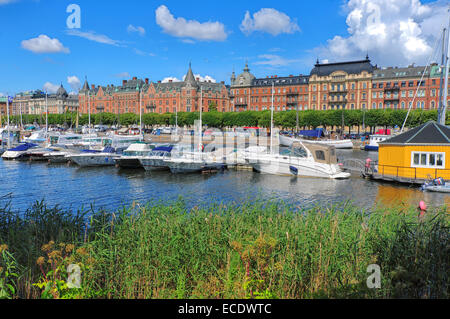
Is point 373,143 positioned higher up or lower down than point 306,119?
lower down

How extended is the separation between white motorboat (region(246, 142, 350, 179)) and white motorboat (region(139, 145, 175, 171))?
7.58 m

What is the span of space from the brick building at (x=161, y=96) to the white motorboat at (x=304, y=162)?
78371mm

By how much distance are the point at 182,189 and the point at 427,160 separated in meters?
16.4

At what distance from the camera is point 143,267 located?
6.92 meters

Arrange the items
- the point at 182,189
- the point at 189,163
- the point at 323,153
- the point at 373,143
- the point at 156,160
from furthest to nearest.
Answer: the point at 373,143 → the point at 156,160 → the point at 189,163 → the point at 323,153 → the point at 182,189

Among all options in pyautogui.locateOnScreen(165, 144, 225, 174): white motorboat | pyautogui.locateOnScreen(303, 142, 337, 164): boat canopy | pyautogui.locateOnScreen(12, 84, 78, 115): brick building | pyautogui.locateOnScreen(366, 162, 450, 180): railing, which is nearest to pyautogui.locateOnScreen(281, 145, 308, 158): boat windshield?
pyautogui.locateOnScreen(303, 142, 337, 164): boat canopy

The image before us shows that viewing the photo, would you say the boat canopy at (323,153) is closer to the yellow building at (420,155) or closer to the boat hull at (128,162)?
the yellow building at (420,155)

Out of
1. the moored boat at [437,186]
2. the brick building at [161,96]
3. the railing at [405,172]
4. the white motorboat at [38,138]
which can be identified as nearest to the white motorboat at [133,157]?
the railing at [405,172]

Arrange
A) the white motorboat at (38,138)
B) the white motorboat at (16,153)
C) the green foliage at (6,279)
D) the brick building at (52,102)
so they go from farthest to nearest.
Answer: the brick building at (52,102), the white motorboat at (38,138), the white motorboat at (16,153), the green foliage at (6,279)

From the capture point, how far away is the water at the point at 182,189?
20.4m

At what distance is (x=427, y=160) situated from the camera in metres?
23.8

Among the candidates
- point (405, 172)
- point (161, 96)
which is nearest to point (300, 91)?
point (161, 96)

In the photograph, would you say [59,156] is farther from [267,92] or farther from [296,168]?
[267,92]

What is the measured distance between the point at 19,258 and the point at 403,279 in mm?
7256
